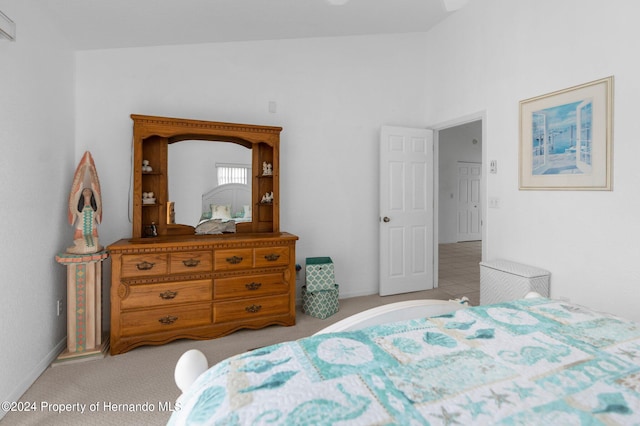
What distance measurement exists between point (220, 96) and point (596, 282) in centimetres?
365

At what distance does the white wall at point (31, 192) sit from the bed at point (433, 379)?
1.79 metres

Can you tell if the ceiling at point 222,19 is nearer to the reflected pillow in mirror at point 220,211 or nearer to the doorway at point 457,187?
the reflected pillow in mirror at point 220,211

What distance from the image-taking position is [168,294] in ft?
8.52

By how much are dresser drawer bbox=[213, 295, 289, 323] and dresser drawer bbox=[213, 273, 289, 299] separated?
57 millimetres

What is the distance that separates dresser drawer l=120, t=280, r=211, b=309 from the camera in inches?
98.9

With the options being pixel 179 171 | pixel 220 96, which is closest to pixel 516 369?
pixel 179 171

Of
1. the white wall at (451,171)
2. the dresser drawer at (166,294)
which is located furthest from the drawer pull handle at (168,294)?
the white wall at (451,171)

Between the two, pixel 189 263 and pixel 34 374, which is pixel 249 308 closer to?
pixel 189 263

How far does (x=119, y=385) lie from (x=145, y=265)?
840 mm

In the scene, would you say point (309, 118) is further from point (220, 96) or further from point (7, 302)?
point (7, 302)

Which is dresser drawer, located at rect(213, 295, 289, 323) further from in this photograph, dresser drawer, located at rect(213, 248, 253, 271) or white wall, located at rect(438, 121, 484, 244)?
white wall, located at rect(438, 121, 484, 244)

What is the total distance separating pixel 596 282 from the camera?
2430 mm

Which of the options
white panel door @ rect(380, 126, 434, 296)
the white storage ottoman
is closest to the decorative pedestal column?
white panel door @ rect(380, 126, 434, 296)

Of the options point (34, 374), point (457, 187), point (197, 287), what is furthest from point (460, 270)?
point (34, 374)
